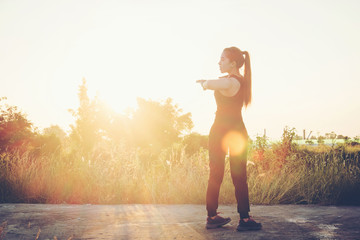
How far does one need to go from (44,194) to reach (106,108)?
102 ft

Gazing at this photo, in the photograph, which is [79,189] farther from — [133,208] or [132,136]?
[132,136]

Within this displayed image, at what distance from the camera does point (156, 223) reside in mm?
3537

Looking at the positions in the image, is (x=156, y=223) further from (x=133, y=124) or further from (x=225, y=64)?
(x=133, y=124)

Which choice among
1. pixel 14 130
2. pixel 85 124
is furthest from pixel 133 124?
pixel 14 130

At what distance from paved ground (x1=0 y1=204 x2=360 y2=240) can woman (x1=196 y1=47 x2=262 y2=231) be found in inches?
9.2

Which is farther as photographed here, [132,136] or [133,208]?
[132,136]

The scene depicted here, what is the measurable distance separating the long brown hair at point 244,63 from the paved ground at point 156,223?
1.39 meters

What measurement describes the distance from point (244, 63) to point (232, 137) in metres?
0.82

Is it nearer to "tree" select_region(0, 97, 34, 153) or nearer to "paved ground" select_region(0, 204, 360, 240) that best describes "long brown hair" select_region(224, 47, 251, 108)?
"paved ground" select_region(0, 204, 360, 240)

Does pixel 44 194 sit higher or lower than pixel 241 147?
lower

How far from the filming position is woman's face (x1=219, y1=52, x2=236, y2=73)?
127 inches

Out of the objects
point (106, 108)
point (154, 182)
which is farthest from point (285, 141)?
point (106, 108)


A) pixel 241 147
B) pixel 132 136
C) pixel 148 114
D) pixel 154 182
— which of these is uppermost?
pixel 148 114

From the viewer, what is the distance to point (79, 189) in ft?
19.3
